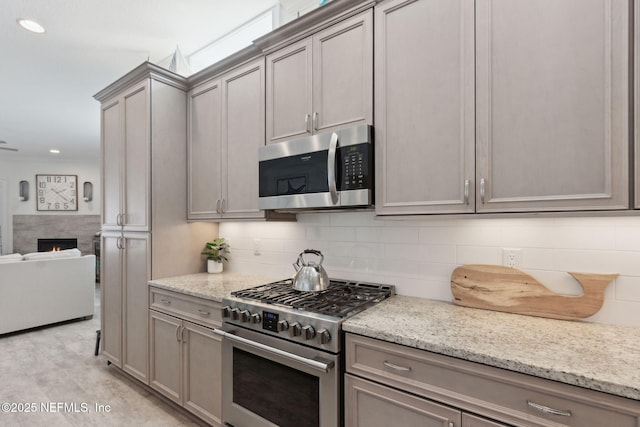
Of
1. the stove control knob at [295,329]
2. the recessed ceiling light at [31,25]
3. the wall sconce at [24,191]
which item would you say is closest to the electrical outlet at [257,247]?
the stove control knob at [295,329]

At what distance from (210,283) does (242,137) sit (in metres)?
1.10

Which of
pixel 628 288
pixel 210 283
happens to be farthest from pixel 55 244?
pixel 628 288

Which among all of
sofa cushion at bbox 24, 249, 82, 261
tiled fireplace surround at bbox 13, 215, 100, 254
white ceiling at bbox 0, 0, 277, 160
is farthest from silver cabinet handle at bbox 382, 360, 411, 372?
tiled fireplace surround at bbox 13, 215, 100, 254

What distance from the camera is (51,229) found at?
7.75 metres

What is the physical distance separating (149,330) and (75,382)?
0.98 meters

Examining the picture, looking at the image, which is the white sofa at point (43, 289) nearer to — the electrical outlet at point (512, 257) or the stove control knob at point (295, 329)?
the stove control knob at point (295, 329)

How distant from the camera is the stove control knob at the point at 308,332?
150 cm

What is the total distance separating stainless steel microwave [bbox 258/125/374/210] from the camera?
1735mm

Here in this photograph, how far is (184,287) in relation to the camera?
2258 millimetres

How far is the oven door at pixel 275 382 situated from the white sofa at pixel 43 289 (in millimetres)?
3683

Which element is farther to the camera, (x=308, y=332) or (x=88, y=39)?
(x=88, y=39)

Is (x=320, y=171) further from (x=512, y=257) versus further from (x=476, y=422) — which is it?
(x=476, y=422)

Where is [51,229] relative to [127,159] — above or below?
below

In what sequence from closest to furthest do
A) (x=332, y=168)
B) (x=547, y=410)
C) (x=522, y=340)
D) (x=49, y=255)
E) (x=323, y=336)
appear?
(x=547, y=410) → (x=522, y=340) → (x=323, y=336) → (x=332, y=168) → (x=49, y=255)
